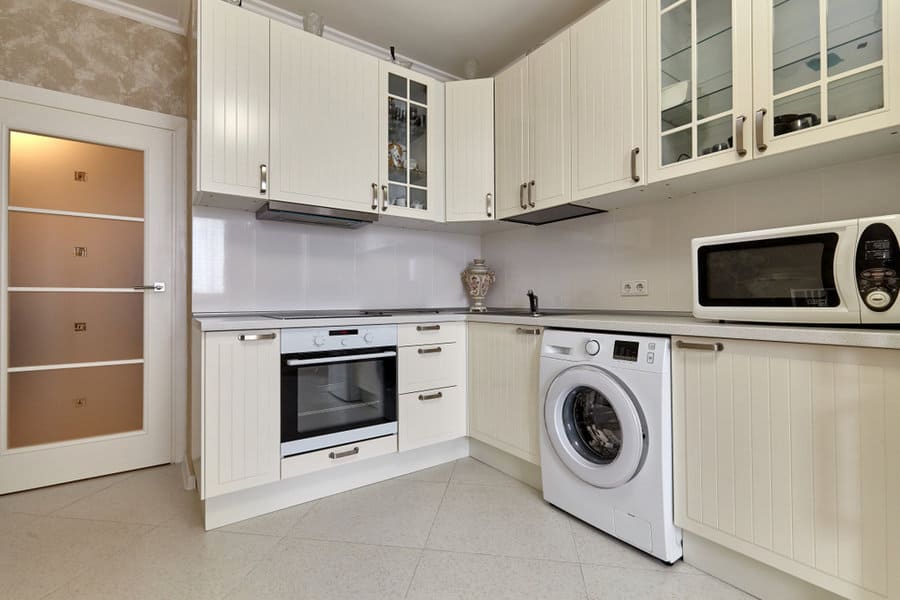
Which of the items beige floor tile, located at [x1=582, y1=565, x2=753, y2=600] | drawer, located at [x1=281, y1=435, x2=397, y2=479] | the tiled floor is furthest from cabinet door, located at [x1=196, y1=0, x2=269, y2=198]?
beige floor tile, located at [x1=582, y1=565, x2=753, y2=600]

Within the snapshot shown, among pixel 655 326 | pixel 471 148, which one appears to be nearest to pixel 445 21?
pixel 471 148

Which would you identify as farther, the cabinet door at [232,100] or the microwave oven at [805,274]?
the cabinet door at [232,100]

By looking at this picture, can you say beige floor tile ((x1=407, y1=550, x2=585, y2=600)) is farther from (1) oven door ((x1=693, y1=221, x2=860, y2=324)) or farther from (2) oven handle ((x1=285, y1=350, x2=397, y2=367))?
(1) oven door ((x1=693, y1=221, x2=860, y2=324))

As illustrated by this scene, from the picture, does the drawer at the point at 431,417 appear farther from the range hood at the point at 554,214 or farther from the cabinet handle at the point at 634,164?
the cabinet handle at the point at 634,164

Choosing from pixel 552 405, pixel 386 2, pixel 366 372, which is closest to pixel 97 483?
pixel 366 372

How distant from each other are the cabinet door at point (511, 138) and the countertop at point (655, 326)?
73cm

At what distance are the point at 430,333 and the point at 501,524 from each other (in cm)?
99

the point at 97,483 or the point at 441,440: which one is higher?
the point at 441,440

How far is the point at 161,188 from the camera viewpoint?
7.91 ft

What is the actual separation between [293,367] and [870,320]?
1.99 metres

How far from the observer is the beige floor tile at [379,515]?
1.66 metres

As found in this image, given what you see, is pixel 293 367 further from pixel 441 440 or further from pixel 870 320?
pixel 870 320

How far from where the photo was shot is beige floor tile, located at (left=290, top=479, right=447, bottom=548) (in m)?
1.66

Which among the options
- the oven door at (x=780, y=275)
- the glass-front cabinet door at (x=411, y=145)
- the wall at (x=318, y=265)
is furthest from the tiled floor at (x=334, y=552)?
the glass-front cabinet door at (x=411, y=145)
